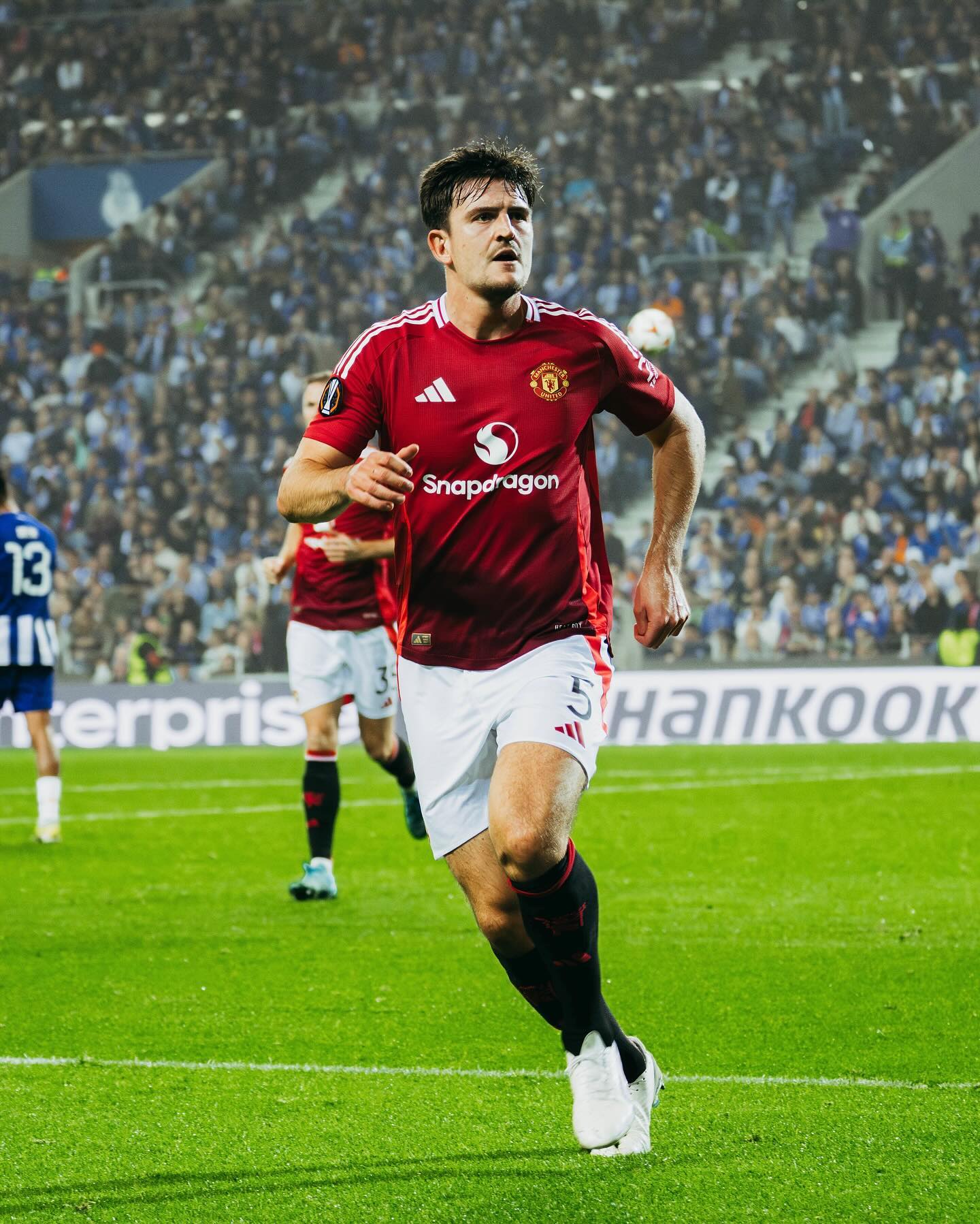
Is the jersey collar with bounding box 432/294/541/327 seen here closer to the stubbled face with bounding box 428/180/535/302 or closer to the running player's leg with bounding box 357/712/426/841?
the stubbled face with bounding box 428/180/535/302

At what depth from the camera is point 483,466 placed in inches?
164

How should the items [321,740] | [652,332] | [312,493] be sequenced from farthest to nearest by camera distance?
[652,332], [321,740], [312,493]

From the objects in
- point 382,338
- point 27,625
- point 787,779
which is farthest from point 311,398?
point 787,779

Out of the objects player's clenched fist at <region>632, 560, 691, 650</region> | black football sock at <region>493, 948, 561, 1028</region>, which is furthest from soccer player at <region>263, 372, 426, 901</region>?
black football sock at <region>493, 948, 561, 1028</region>

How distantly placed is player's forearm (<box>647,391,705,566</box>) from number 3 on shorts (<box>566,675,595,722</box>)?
1.33 ft

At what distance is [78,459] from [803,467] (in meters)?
10.1

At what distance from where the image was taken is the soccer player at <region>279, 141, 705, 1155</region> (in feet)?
13.3

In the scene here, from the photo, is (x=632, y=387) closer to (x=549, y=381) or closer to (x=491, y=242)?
(x=549, y=381)

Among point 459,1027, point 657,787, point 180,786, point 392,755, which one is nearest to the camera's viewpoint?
point 459,1027

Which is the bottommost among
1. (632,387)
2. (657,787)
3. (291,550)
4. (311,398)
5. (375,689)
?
(657,787)

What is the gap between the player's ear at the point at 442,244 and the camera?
429cm

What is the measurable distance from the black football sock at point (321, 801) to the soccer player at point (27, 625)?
104 inches

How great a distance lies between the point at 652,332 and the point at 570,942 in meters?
14.7

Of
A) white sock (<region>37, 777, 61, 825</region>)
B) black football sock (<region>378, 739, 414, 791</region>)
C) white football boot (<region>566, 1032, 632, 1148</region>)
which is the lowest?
white sock (<region>37, 777, 61, 825</region>)
